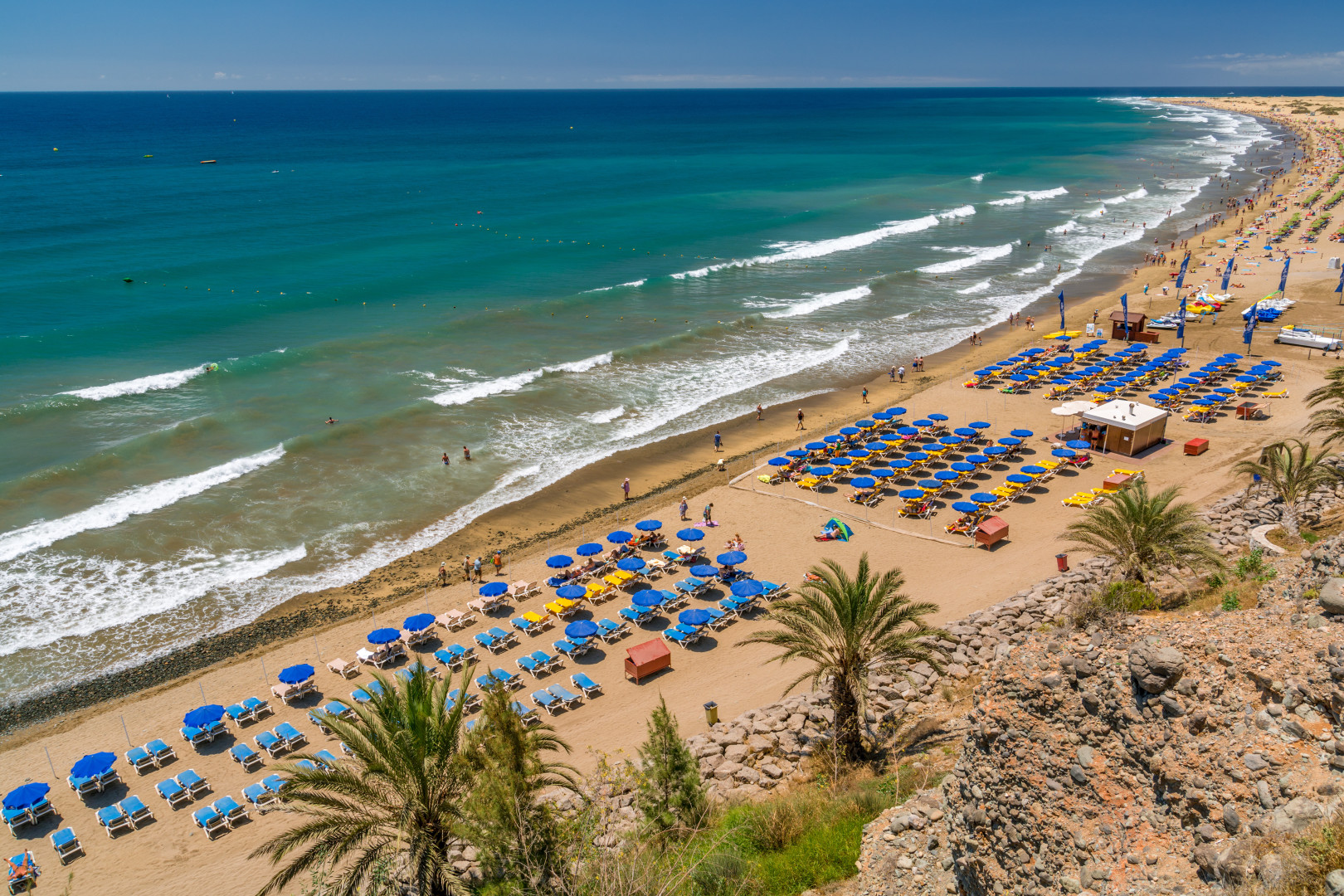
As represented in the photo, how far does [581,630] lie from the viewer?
21.7m

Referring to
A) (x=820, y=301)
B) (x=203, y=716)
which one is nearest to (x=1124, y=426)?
(x=820, y=301)

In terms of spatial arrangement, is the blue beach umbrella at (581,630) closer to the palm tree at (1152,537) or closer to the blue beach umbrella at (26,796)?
the blue beach umbrella at (26,796)

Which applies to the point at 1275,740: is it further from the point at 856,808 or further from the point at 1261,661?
the point at 856,808

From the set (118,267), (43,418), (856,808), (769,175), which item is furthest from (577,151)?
(856,808)

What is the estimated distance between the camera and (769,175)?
10769 cm

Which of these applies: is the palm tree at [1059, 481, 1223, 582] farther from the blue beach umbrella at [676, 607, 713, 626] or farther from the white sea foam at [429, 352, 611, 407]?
the white sea foam at [429, 352, 611, 407]

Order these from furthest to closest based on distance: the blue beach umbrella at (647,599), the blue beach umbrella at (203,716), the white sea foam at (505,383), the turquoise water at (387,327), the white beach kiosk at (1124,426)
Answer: the white sea foam at (505,383), the white beach kiosk at (1124,426), the turquoise water at (387,327), the blue beach umbrella at (647,599), the blue beach umbrella at (203,716)

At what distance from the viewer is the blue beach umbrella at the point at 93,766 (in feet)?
57.5

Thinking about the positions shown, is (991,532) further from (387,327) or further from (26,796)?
(387,327)

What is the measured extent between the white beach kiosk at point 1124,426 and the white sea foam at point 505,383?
77.0 feet

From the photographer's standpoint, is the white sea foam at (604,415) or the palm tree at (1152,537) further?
the white sea foam at (604,415)

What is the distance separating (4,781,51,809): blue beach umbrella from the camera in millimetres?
16656

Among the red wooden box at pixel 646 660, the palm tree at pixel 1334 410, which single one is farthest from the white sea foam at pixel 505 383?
the palm tree at pixel 1334 410

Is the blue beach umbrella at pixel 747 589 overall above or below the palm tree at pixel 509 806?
below
